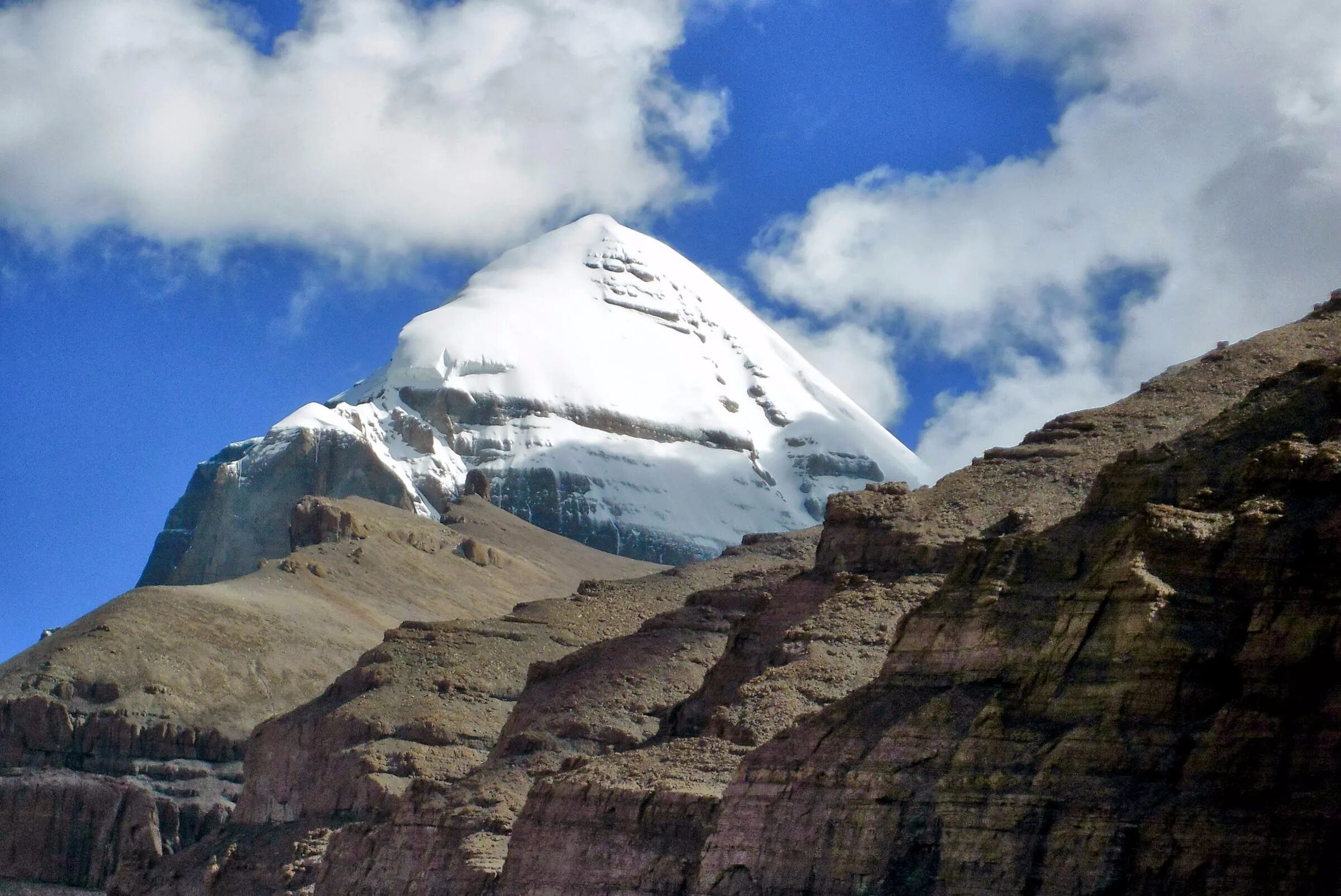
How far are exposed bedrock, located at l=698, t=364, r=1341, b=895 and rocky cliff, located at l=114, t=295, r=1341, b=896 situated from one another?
0.06 m

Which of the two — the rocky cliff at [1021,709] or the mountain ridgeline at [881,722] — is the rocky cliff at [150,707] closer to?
the mountain ridgeline at [881,722]

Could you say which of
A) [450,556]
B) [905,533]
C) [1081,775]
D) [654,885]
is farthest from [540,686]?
[450,556]

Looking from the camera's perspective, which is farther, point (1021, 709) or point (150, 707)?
point (150, 707)

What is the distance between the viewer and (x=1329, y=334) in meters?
73.0

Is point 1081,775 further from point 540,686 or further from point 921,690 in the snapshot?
point 540,686

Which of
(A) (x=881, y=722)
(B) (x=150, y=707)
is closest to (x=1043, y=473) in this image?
(A) (x=881, y=722)

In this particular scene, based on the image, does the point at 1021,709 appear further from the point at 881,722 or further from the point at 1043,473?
the point at 1043,473

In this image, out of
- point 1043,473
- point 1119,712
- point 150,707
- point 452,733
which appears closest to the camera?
point 1119,712

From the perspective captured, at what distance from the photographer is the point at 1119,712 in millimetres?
42688

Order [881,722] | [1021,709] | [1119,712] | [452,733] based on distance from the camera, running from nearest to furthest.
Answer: [1119,712] → [1021,709] → [881,722] → [452,733]

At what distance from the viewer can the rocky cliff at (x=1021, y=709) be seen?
40.6 meters

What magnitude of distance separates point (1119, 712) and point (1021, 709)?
344 cm

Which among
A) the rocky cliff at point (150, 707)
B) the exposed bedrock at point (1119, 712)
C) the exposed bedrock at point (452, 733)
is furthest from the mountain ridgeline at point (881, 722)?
the rocky cliff at point (150, 707)

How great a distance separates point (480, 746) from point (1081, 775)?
6658 cm
